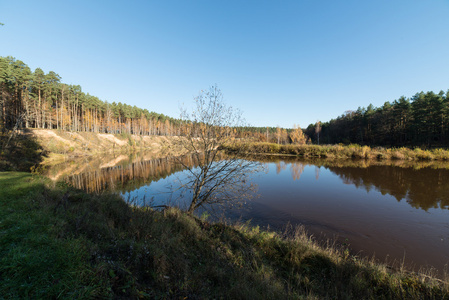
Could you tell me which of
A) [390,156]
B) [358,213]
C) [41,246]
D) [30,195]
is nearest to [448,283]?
[358,213]

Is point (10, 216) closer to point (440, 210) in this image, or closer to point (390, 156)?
point (440, 210)

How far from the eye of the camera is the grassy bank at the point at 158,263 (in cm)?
262

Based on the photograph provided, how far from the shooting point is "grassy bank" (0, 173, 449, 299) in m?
2.62

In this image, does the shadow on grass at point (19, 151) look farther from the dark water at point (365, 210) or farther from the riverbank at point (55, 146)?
the dark water at point (365, 210)

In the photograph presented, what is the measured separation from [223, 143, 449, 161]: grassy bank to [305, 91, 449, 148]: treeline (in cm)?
1304

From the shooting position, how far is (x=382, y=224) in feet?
30.8

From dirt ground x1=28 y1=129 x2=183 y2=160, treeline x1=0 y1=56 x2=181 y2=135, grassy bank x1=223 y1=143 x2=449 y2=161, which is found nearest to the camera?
grassy bank x1=223 y1=143 x2=449 y2=161

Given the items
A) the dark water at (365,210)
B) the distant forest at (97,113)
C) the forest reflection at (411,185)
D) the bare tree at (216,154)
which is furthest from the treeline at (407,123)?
the bare tree at (216,154)

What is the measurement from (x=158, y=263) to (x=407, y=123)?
69484mm

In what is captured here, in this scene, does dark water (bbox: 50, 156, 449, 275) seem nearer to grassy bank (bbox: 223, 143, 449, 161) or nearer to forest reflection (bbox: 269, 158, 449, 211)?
forest reflection (bbox: 269, 158, 449, 211)

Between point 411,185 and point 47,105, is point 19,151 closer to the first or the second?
point 47,105

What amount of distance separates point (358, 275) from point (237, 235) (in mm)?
3692

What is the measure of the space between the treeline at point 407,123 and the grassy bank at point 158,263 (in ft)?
189

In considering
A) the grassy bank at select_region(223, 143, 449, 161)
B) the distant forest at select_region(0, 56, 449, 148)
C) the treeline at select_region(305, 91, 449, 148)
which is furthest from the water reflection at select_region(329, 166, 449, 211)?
the treeline at select_region(305, 91, 449, 148)
